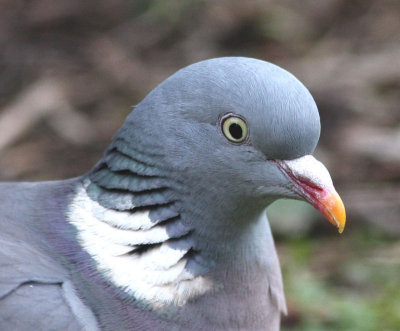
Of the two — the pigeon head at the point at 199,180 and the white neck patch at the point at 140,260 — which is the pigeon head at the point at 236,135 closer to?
the pigeon head at the point at 199,180

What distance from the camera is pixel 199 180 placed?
3.06m

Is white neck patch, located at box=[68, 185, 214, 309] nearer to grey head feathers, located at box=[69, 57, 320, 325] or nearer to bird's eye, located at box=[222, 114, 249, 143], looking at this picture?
grey head feathers, located at box=[69, 57, 320, 325]

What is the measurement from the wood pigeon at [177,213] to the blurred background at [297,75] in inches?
59.3

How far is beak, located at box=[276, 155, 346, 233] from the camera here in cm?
293

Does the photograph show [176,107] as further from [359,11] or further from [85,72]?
[359,11]

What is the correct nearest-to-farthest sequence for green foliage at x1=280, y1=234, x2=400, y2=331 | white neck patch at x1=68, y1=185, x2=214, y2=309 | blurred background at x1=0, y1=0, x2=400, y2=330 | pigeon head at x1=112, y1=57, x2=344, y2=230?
pigeon head at x1=112, y1=57, x2=344, y2=230 < white neck patch at x1=68, y1=185, x2=214, y2=309 < green foliage at x1=280, y1=234, x2=400, y2=331 < blurred background at x1=0, y1=0, x2=400, y2=330

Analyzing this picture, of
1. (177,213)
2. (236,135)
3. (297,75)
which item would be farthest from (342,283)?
(236,135)

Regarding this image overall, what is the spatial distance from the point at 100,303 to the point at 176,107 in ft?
2.64

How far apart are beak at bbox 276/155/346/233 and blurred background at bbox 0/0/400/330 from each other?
67.1 inches

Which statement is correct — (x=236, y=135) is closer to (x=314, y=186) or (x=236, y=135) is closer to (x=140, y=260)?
(x=314, y=186)

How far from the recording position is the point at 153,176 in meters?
3.11

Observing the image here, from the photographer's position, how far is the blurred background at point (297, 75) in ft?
16.4

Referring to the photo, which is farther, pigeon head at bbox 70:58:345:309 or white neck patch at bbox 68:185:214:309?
white neck patch at bbox 68:185:214:309

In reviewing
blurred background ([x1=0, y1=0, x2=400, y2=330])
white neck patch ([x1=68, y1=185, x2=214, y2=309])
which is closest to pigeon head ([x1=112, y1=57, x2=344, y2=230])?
white neck patch ([x1=68, y1=185, x2=214, y2=309])
